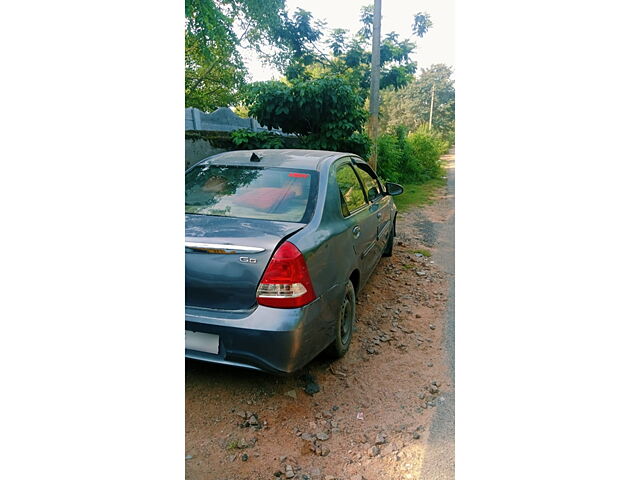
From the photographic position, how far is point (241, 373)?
2203 mm

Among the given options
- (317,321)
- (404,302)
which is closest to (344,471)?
(317,321)

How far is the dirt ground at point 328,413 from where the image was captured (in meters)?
1.71

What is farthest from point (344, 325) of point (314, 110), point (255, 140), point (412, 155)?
point (412, 155)

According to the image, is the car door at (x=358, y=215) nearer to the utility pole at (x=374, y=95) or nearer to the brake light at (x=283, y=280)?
the brake light at (x=283, y=280)

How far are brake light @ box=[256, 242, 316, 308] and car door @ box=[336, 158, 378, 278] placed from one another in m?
0.73

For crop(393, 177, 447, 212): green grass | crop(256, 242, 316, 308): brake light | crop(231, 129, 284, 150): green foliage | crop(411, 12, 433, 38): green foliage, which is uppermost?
crop(411, 12, 433, 38): green foliage

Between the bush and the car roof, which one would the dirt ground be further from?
the bush

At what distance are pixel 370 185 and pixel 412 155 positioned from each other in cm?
809

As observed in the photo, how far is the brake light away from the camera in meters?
1.85

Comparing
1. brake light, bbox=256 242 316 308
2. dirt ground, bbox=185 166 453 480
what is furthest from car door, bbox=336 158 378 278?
brake light, bbox=256 242 316 308

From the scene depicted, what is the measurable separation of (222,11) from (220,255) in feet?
11.0

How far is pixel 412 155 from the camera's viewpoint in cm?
1111

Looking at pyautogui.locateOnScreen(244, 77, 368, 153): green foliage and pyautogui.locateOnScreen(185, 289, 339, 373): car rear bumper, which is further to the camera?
pyautogui.locateOnScreen(244, 77, 368, 153): green foliage
